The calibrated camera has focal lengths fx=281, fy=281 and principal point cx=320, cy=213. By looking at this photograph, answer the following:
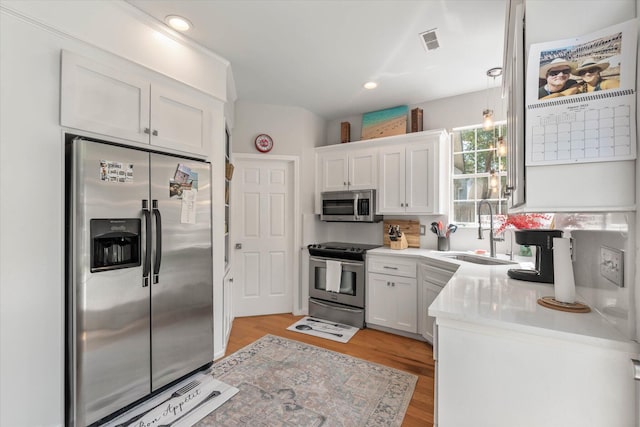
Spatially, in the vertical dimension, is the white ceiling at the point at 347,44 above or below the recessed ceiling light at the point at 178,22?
above

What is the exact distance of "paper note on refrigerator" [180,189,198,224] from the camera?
84.4 inches

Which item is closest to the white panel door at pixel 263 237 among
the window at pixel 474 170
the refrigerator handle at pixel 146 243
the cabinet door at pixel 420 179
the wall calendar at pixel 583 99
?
the cabinet door at pixel 420 179

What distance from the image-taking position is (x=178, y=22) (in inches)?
81.4

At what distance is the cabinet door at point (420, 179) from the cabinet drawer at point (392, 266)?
65cm

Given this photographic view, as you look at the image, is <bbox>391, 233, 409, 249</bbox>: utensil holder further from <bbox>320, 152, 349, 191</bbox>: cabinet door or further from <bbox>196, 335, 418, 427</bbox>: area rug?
<bbox>196, 335, 418, 427</bbox>: area rug

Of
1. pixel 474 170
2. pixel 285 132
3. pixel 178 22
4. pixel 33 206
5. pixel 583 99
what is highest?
pixel 178 22

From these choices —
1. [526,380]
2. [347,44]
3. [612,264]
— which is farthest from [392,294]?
[347,44]

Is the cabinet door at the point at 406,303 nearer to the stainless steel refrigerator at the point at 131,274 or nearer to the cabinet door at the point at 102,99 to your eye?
the stainless steel refrigerator at the point at 131,274

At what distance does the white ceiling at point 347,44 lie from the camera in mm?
1938

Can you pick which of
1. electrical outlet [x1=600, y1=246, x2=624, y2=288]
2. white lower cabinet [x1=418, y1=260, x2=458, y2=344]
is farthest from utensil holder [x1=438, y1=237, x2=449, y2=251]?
electrical outlet [x1=600, y1=246, x2=624, y2=288]

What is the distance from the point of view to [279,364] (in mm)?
2469

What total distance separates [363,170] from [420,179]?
73cm

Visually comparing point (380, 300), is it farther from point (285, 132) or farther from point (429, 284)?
point (285, 132)

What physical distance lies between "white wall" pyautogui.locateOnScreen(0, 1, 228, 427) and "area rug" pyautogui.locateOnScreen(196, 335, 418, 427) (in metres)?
0.95
